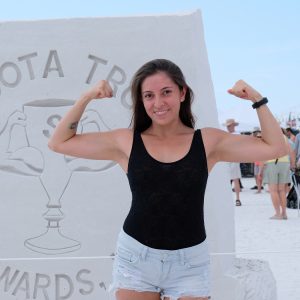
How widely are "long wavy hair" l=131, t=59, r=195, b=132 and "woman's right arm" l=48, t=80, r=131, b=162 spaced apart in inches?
2.8

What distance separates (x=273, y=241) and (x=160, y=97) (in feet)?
16.2

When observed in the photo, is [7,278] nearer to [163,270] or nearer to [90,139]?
[90,139]

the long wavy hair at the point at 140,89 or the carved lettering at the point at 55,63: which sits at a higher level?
the carved lettering at the point at 55,63

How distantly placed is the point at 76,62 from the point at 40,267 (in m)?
1.47

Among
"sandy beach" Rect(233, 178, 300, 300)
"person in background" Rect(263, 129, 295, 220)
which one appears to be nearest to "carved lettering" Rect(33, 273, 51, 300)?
"sandy beach" Rect(233, 178, 300, 300)

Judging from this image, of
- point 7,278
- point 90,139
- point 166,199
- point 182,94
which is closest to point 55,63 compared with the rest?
point 7,278

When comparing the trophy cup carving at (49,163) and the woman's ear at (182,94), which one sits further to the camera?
the trophy cup carving at (49,163)

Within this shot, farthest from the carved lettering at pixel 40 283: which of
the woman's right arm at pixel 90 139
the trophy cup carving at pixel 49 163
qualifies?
the woman's right arm at pixel 90 139

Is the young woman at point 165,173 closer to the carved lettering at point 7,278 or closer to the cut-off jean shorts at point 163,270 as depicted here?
the cut-off jean shorts at point 163,270

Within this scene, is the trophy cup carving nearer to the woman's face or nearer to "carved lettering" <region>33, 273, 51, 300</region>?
"carved lettering" <region>33, 273, 51, 300</region>

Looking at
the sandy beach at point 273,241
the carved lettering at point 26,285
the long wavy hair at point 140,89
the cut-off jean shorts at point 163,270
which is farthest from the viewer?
the sandy beach at point 273,241

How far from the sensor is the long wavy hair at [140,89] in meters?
1.88

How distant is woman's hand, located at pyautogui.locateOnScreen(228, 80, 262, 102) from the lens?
1.90 meters

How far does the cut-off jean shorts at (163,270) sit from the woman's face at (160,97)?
0.44m
